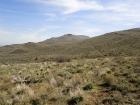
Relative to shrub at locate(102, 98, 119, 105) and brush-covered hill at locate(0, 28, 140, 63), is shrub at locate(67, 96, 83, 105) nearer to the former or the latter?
shrub at locate(102, 98, 119, 105)

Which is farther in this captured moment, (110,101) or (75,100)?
(75,100)

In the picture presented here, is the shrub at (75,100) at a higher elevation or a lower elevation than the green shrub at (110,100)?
higher

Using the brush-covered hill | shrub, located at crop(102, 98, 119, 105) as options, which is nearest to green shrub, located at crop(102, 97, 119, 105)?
shrub, located at crop(102, 98, 119, 105)

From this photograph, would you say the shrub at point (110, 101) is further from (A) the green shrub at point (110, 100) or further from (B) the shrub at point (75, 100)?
(B) the shrub at point (75, 100)

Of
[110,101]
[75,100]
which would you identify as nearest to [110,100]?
[110,101]

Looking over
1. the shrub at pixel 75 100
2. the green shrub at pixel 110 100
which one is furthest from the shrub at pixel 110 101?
the shrub at pixel 75 100

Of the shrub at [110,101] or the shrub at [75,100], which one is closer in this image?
the shrub at [110,101]

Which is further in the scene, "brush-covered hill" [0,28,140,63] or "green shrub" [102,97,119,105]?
"brush-covered hill" [0,28,140,63]

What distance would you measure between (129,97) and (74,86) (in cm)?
300

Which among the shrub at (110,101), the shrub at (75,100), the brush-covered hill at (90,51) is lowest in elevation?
the shrub at (110,101)

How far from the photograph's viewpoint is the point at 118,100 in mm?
7270

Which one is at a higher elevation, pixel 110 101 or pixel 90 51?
pixel 90 51

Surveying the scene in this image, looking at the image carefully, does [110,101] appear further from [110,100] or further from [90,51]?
[90,51]

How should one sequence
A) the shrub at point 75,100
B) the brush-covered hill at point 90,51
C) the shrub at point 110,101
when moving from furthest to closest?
the brush-covered hill at point 90,51 → the shrub at point 75,100 → the shrub at point 110,101
